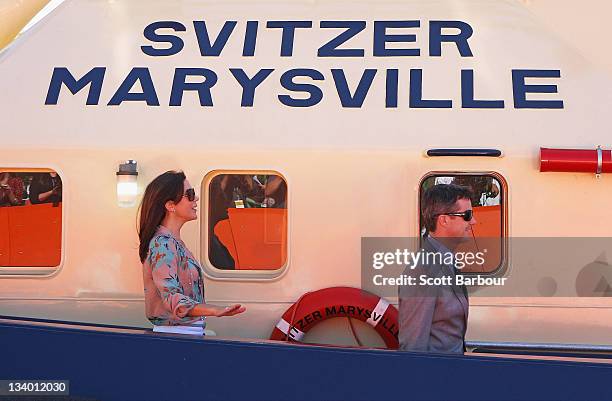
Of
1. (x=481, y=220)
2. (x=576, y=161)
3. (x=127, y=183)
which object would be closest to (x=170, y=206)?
(x=127, y=183)

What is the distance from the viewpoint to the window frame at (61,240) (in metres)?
4.41

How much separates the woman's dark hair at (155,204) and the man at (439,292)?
3.86 feet

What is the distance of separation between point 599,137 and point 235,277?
2.03m

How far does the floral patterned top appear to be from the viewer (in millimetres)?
3688

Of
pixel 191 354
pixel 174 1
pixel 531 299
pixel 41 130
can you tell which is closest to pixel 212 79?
pixel 174 1

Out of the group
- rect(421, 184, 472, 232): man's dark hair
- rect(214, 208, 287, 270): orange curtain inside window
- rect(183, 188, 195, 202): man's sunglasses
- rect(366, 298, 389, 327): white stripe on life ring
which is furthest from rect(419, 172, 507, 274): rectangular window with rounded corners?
rect(183, 188, 195, 202): man's sunglasses

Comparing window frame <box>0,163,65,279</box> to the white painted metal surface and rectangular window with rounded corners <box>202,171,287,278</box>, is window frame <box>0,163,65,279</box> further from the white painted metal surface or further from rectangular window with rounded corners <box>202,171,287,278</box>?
rectangular window with rounded corners <box>202,171,287,278</box>

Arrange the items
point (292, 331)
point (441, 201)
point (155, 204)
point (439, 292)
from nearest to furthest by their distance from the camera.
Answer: point (439, 292)
point (441, 201)
point (155, 204)
point (292, 331)

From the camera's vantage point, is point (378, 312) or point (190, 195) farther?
point (378, 312)

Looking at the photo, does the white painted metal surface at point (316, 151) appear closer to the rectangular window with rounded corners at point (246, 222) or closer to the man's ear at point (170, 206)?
the rectangular window with rounded corners at point (246, 222)

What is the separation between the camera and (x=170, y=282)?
372cm

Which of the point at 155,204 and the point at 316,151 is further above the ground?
the point at 316,151

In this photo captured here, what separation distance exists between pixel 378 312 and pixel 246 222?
84cm

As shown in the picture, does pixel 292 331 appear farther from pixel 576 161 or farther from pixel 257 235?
pixel 576 161
